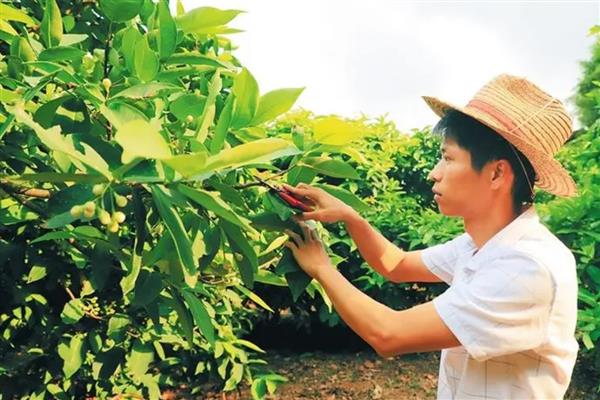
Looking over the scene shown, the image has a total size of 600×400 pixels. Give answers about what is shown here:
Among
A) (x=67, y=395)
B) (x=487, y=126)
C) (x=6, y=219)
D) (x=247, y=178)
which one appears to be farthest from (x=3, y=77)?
(x=67, y=395)

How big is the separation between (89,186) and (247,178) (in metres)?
0.80

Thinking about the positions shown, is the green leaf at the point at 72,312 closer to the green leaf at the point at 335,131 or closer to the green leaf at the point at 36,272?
the green leaf at the point at 36,272

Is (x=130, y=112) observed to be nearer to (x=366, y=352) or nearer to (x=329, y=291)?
(x=329, y=291)

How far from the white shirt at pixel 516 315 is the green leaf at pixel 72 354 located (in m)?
1.42

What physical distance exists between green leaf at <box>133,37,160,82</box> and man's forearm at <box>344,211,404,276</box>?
860mm

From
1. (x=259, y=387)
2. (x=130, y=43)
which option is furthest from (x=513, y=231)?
(x=259, y=387)

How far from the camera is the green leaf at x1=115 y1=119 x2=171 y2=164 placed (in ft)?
2.82

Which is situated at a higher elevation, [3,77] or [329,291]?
[3,77]

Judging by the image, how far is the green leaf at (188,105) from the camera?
51.6 inches

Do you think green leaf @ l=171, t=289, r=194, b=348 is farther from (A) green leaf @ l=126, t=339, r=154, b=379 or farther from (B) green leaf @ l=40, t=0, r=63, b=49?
(A) green leaf @ l=126, t=339, r=154, b=379

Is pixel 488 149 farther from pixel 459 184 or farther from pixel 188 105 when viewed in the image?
pixel 188 105

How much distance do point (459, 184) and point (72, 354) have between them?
1.59 m

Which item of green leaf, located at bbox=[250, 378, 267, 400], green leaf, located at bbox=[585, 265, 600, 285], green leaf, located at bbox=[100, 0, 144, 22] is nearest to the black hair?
green leaf, located at bbox=[100, 0, 144, 22]

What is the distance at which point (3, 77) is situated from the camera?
1.31 m
